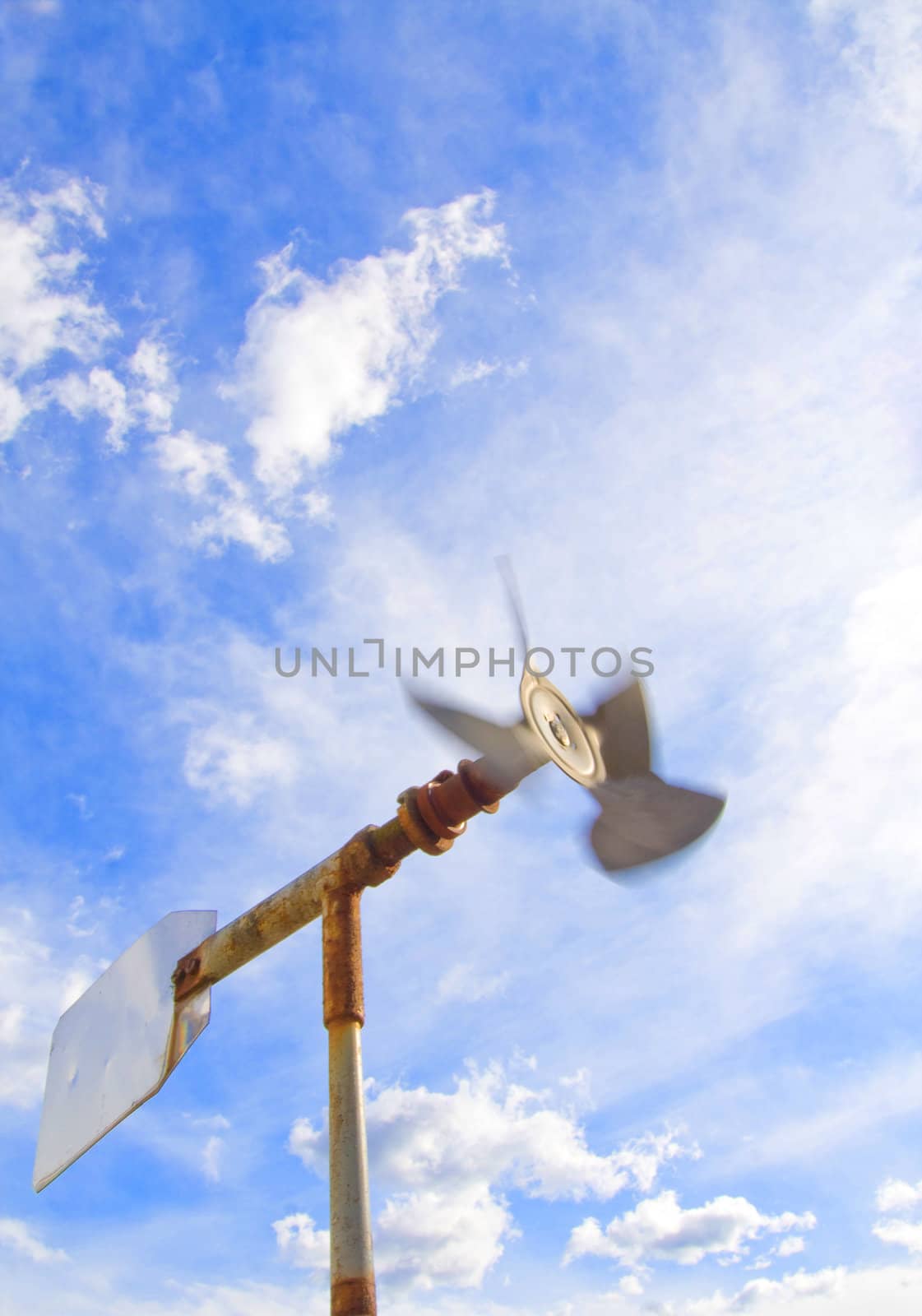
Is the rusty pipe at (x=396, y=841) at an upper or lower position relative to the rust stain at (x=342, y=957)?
upper

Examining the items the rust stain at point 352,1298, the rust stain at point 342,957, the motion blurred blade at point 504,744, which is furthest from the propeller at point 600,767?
the rust stain at point 352,1298

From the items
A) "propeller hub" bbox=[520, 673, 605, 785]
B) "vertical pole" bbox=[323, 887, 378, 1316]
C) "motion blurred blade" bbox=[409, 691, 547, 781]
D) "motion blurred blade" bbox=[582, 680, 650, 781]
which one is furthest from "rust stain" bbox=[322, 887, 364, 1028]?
"motion blurred blade" bbox=[582, 680, 650, 781]

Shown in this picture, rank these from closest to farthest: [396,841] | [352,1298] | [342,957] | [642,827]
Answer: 1. [352,1298]
2. [342,957]
3. [396,841]
4. [642,827]

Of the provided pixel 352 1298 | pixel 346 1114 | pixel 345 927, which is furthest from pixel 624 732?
pixel 352 1298

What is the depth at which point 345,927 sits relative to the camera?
16.6 feet

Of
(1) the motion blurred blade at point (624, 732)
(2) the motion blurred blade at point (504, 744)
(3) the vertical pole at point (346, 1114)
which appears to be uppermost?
(1) the motion blurred blade at point (624, 732)

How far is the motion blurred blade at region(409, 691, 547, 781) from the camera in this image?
203 inches

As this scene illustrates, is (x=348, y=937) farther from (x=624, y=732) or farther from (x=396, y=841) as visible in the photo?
(x=624, y=732)

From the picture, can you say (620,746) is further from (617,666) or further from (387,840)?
(387,840)

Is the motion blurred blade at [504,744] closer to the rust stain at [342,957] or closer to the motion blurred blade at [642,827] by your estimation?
the motion blurred blade at [642,827]

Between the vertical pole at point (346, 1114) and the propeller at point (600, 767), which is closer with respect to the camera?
the vertical pole at point (346, 1114)

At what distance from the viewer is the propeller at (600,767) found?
5.18 metres

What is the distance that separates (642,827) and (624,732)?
782mm

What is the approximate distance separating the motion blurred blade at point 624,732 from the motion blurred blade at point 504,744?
0.89 meters
